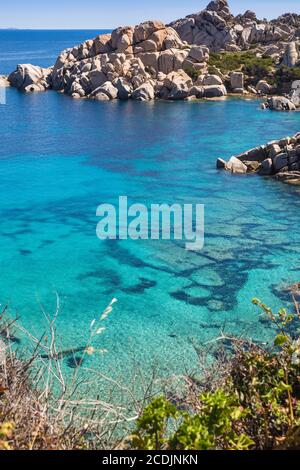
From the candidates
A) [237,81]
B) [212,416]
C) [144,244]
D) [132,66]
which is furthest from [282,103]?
[212,416]

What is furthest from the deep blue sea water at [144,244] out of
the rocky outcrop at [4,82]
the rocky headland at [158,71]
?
the rocky outcrop at [4,82]

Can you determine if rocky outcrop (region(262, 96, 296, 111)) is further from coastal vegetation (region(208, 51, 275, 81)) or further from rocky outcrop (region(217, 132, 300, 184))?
rocky outcrop (region(217, 132, 300, 184))

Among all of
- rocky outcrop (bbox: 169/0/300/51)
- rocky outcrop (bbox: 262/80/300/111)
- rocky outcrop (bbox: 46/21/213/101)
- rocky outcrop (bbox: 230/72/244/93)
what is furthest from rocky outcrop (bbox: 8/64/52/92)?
rocky outcrop (bbox: 262/80/300/111)

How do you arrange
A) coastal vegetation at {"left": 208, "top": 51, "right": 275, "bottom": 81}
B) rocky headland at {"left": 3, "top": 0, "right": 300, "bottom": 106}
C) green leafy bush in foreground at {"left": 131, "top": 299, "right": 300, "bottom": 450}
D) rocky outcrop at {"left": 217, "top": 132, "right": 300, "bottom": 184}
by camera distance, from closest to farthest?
green leafy bush in foreground at {"left": 131, "top": 299, "right": 300, "bottom": 450}
rocky outcrop at {"left": 217, "top": 132, "right": 300, "bottom": 184}
rocky headland at {"left": 3, "top": 0, "right": 300, "bottom": 106}
coastal vegetation at {"left": 208, "top": 51, "right": 275, "bottom": 81}

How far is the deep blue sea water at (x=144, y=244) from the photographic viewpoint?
50.0 ft

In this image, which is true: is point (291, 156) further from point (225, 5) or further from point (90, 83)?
point (225, 5)

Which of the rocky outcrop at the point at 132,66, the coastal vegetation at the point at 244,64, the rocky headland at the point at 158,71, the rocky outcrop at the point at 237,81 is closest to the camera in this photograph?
the rocky headland at the point at 158,71

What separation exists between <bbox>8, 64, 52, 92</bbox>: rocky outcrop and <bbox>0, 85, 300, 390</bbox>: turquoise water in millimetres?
28492

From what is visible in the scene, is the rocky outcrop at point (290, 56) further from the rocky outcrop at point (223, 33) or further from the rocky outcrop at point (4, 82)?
the rocky outcrop at point (4, 82)

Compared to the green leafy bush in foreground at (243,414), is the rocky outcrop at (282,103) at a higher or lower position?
higher

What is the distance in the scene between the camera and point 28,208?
27016 millimetres

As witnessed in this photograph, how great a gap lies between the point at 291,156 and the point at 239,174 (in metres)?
3.21

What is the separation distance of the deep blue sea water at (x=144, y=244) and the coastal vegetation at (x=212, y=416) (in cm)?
627

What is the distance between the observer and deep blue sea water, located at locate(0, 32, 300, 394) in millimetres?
15242
